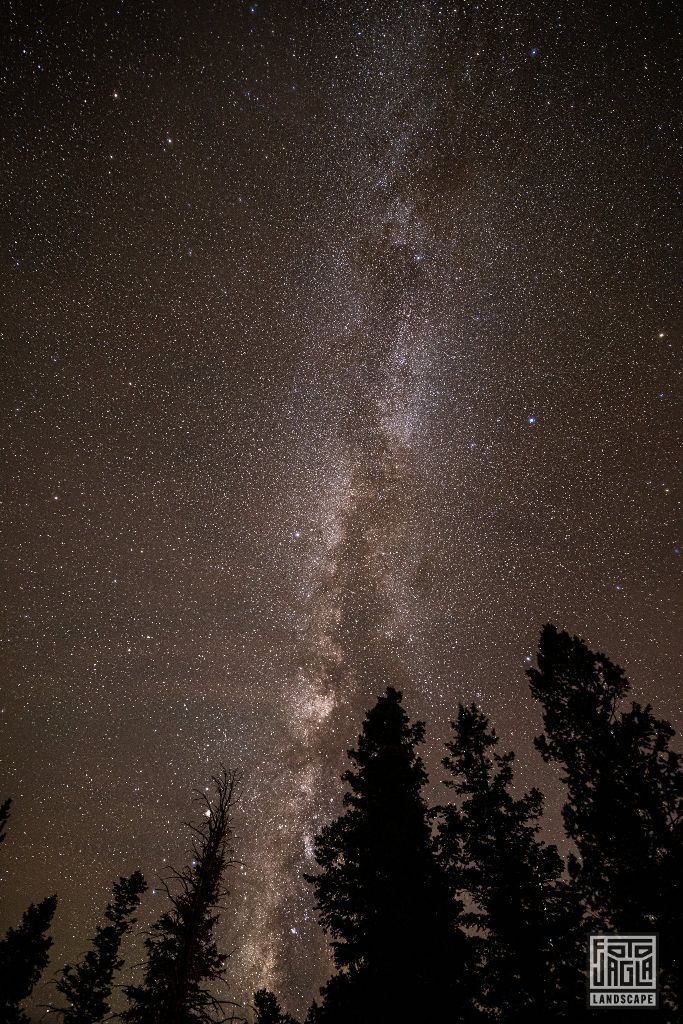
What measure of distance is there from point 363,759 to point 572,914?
18.3ft

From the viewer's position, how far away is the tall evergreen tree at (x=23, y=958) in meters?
→ 21.0

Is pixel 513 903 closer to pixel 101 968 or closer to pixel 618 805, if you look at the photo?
pixel 618 805

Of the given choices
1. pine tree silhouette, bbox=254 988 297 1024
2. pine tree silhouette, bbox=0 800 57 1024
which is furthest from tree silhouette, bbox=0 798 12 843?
pine tree silhouette, bbox=254 988 297 1024

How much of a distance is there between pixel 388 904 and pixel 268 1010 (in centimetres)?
1239

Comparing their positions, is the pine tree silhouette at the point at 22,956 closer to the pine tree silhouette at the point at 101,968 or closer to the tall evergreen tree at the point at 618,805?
the pine tree silhouette at the point at 101,968

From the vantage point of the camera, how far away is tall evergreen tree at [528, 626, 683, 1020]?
9406mm

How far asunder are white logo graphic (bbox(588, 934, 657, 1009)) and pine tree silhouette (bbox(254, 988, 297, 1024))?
40.2 feet

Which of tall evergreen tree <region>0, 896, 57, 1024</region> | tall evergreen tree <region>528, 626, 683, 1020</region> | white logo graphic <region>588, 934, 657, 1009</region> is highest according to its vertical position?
tall evergreen tree <region>528, 626, 683, 1020</region>

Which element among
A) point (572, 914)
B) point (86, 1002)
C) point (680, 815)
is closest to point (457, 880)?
point (572, 914)

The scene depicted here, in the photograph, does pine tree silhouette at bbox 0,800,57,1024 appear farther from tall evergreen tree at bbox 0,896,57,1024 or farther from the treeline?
the treeline

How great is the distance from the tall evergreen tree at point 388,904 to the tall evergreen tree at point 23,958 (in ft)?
66.4

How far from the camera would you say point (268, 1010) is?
55.3 feet

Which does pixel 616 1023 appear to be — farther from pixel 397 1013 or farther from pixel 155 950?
pixel 155 950

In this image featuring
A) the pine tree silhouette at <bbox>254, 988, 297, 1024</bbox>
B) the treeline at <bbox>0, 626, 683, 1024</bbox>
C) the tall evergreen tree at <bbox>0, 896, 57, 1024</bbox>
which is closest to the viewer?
the treeline at <bbox>0, 626, 683, 1024</bbox>
